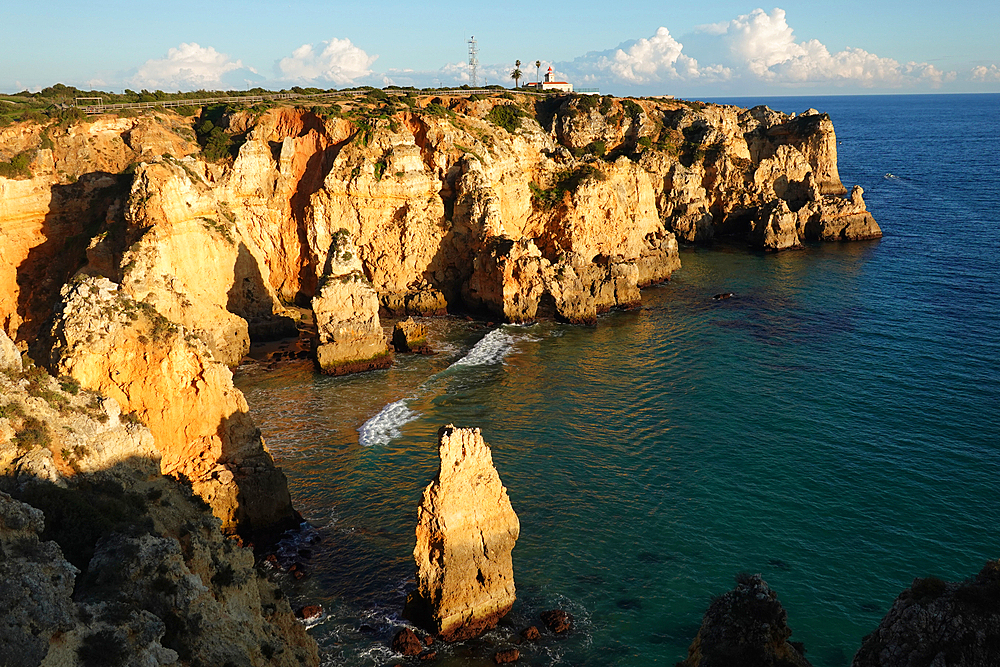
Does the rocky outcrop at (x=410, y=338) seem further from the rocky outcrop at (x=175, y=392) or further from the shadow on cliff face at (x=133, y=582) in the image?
the shadow on cliff face at (x=133, y=582)

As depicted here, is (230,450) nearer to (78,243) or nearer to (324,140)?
(78,243)

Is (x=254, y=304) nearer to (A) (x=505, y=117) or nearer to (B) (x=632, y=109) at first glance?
(A) (x=505, y=117)

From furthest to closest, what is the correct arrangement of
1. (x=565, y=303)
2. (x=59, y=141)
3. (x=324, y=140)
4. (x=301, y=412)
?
(x=324, y=140)
(x=565, y=303)
(x=59, y=141)
(x=301, y=412)

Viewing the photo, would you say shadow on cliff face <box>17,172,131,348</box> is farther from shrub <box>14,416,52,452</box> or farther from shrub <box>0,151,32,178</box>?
shrub <box>14,416,52,452</box>

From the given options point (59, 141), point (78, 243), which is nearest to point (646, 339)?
point (78, 243)

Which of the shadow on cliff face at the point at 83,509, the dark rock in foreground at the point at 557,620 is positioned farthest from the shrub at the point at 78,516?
the dark rock in foreground at the point at 557,620

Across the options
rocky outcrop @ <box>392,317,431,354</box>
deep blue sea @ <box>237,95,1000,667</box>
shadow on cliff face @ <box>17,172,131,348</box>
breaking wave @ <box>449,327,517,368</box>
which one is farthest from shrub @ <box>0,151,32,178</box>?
breaking wave @ <box>449,327,517,368</box>
